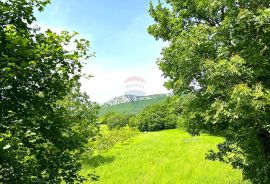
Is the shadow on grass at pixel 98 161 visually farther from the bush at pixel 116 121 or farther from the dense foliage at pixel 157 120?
the bush at pixel 116 121

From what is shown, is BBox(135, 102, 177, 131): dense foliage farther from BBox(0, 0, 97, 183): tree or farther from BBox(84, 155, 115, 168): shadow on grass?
BBox(0, 0, 97, 183): tree

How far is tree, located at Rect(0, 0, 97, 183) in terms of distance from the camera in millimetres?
6164

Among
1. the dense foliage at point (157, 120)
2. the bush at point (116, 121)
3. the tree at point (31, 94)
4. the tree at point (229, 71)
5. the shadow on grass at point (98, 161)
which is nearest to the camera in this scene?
the tree at point (31, 94)

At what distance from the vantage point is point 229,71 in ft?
40.0

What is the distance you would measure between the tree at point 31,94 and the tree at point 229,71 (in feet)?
23.2

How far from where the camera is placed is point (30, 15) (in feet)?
23.9

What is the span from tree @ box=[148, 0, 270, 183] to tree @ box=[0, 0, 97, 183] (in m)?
7.07

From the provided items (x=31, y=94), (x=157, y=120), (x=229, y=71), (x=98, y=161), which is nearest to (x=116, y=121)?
(x=157, y=120)

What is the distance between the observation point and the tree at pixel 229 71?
12258 mm

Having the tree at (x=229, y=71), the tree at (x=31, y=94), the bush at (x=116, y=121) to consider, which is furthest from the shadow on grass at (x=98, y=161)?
the bush at (x=116, y=121)

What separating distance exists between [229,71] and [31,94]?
829cm

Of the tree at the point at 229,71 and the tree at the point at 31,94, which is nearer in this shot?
the tree at the point at 31,94

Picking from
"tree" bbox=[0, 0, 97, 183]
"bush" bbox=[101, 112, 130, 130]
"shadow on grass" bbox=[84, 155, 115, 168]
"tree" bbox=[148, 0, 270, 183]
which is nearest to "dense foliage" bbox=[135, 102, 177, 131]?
"bush" bbox=[101, 112, 130, 130]

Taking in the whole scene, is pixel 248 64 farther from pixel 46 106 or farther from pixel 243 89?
pixel 46 106
